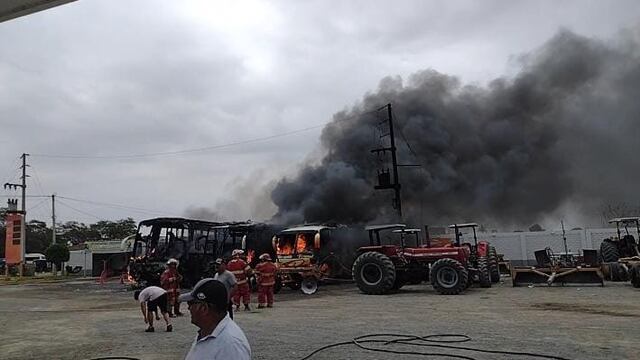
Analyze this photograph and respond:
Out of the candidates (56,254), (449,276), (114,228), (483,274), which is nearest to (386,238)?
(483,274)

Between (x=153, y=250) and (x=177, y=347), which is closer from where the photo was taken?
(x=177, y=347)

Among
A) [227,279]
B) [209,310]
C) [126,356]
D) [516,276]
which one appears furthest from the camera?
[516,276]

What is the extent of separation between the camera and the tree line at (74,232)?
66.1 m

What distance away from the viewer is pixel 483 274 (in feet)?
54.9

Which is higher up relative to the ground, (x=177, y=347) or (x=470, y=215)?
(x=470, y=215)

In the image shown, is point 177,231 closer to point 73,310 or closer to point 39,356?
point 73,310

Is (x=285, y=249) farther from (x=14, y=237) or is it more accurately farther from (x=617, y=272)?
(x=14, y=237)

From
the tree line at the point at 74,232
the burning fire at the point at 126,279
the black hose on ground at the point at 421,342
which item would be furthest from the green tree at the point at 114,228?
the black hose on ground at the point at 421,342

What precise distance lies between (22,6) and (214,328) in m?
4.30

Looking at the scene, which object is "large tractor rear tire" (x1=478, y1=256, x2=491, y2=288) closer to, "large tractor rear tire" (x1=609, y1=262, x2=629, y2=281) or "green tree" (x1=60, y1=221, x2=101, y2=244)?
"large tractor rear tire" (x1=609, y1=262, x2=629, y2=281)

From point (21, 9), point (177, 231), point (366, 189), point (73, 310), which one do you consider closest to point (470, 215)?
point (366, 189)

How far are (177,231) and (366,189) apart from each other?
35.4 feet

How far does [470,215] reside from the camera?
29562mm

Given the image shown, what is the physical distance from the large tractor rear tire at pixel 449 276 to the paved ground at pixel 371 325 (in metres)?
0.39
